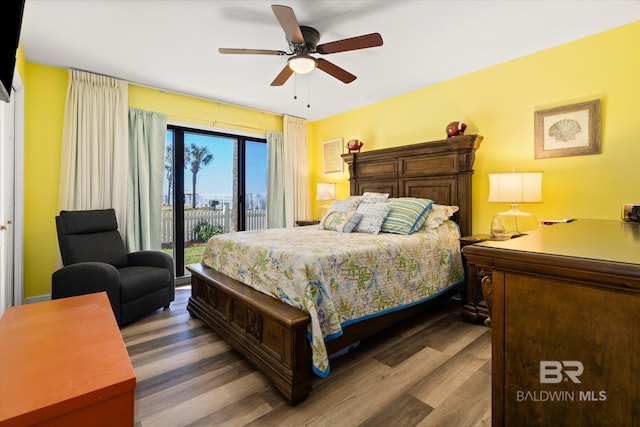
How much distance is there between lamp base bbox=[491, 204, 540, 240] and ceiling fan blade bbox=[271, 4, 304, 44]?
94.7 inches

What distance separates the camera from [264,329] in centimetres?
196

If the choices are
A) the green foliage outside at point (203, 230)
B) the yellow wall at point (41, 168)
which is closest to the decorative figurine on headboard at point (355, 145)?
the green foliage outside at point (203, 230)

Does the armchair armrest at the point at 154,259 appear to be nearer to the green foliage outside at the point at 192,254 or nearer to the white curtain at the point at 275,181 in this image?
the green foliage outside at the point at 192,254

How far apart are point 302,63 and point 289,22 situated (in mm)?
439

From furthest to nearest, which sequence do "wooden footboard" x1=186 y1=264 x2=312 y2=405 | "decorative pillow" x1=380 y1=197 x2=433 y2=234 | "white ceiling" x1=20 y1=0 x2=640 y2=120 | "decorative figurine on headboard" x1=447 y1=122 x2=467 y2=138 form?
"decorative figurine on headboard" x1=447 y1=122 x2=467 y2=138, "decorative pillow" x1=380 y1=197 x2=433 y2=234, "white ceiling" x1=20 y1=0 x2=640 y2=120, "wooden footboard" x1=186 y1=264 x2=312 y2=405

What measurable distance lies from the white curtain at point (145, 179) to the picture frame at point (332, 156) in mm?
2528

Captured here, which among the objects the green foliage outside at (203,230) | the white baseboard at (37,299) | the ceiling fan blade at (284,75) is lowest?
the white baseboard at (37,299)

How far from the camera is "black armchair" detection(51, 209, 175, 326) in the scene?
248cm

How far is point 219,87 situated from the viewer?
149 inches

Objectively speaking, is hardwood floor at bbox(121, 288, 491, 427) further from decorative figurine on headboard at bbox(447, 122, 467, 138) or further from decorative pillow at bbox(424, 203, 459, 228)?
decorative figurine on headboard at bbox(447, 122, 467, 138)

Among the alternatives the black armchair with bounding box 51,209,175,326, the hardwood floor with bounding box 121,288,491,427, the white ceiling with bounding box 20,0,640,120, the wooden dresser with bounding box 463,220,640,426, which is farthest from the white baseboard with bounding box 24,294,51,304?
the wooden dresser with bounding box 463,220,640,426

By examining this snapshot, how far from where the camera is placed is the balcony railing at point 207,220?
4.15 metres

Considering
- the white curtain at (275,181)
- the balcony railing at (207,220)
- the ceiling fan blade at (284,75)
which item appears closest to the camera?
the ceiling fan blade at (284,75)

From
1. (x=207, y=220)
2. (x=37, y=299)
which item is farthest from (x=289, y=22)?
(x=37, y=299)
